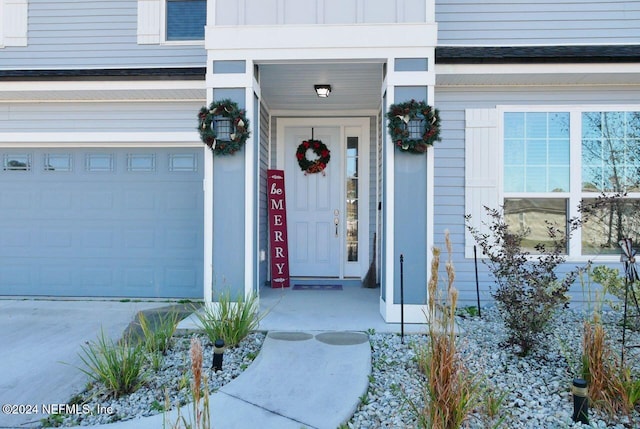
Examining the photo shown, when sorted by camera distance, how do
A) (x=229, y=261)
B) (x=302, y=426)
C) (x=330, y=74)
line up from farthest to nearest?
(x=330, y=74) < (x=229, y=261) < (x=302, y=426)

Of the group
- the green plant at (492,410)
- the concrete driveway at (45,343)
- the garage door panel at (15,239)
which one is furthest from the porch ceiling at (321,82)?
the garage door panel at (15,239)

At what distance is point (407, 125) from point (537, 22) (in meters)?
2.59

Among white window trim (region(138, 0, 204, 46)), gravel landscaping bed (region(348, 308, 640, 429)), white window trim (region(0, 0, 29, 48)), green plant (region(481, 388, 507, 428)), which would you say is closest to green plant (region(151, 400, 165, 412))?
gravel landscaping bed (region(348, 308, 640, 429))

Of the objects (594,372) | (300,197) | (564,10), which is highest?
(564,10)

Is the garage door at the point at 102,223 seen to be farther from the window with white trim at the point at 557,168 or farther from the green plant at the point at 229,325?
the window with white trim at the point at 557,168

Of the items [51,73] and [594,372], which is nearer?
[594,372]

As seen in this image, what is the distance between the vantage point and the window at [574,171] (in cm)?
543

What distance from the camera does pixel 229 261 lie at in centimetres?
473

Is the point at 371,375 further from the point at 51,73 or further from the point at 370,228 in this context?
the point at 51,73

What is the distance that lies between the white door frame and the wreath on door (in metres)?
0.25

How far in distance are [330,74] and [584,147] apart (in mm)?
3232

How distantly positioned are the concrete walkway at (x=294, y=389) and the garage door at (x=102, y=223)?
2580mm

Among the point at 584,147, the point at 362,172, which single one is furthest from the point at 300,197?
the point at 584,147

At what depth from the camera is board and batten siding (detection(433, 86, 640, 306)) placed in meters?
5.50
